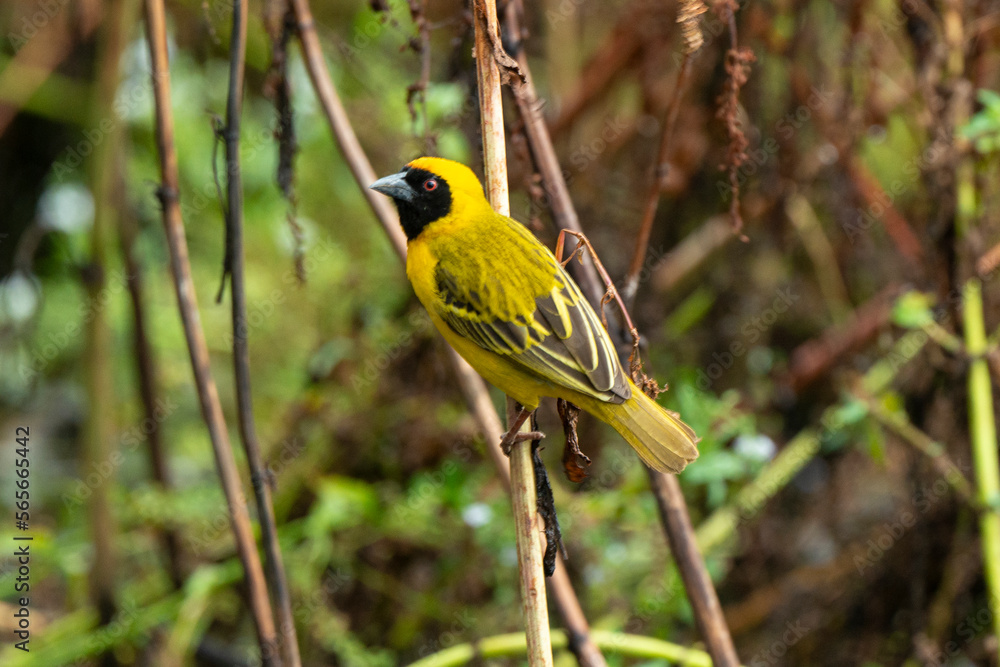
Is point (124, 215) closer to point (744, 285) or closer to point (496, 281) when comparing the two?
point (496, 281)

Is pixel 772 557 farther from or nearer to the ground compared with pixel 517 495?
nearer to the ground

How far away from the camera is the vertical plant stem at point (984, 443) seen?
2.84 meters

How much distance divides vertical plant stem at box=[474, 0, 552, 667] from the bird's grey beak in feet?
1.94

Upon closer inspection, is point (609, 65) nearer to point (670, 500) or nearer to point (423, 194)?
point (423, 194)

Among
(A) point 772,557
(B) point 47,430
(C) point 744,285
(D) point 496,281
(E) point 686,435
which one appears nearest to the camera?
(E) point 686,435

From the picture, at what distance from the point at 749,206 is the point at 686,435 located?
238 centimetres

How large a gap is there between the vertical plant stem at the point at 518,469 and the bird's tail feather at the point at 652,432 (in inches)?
13.1

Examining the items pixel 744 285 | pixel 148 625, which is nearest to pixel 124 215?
pixel 148 625

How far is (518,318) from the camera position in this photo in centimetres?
236

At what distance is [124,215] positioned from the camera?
3396mm

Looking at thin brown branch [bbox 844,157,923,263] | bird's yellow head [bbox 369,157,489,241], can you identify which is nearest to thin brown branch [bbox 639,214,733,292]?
thin brown branch [bbox 844,157,923,263]

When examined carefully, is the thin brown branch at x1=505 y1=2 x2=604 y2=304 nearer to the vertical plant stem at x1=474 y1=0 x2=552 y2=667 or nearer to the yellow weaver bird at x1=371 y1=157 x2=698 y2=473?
the yellow weaver bird at x1=371 y1=157 x2=698 y2=473

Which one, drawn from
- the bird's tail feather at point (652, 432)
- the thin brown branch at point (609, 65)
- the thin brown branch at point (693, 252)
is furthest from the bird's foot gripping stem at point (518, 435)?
the thin brown branch at point (609, 65)

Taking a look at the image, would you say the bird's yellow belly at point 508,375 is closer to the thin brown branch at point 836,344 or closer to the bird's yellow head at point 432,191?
the bird's yellow head at point 432,191
